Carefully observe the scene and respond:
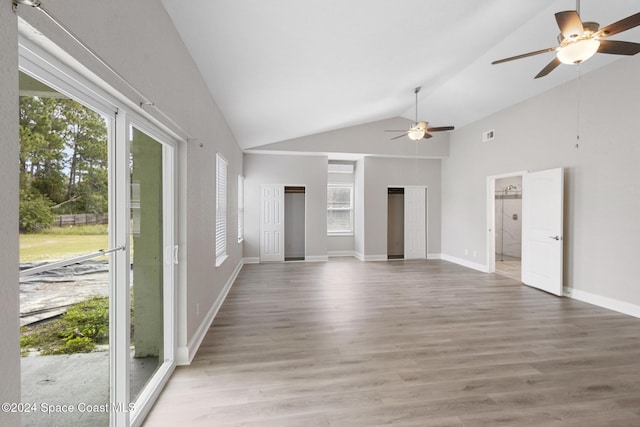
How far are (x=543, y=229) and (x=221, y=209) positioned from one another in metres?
5.29

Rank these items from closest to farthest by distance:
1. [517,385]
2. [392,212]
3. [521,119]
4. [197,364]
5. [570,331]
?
[517,385] < [197,364] < [570,331] < [521,119] < [392,212]

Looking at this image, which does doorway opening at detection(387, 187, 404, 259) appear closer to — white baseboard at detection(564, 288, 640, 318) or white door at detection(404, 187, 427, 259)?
white door at detection(404, 187, 427, 259)

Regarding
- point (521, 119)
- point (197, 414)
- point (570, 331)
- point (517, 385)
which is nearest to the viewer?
point (197, 414)

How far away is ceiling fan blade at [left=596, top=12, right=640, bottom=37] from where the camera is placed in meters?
1.93

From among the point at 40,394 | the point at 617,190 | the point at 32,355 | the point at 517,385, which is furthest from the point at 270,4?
the point at 617,190

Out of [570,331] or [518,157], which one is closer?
[570,331]

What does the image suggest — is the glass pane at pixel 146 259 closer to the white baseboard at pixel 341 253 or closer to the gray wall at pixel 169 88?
the gray wall at pixel 169 88

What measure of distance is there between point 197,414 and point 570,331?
382 centimetres

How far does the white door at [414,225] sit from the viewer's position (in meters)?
7.64

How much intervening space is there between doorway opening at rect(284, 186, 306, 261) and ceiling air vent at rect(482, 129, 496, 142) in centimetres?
452

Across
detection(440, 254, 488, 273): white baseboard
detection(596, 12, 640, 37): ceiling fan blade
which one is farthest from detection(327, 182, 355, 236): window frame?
detection(596, 12, 640, 37): ceiling fan blade

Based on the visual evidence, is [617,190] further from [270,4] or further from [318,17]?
[270,4]

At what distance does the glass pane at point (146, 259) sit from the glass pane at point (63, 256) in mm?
352

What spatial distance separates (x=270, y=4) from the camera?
1930 millimetres
